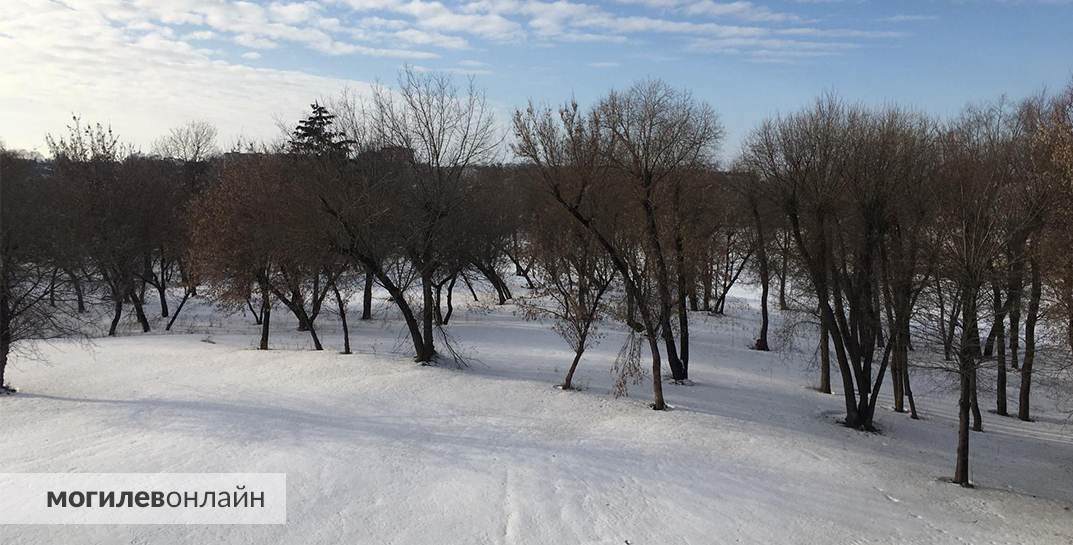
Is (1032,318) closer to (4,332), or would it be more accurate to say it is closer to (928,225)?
(928,225)

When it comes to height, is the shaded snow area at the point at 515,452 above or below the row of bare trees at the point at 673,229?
below

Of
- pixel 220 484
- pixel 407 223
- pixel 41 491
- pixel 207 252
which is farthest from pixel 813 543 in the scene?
pixel 207 252

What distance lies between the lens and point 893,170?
1605 cm

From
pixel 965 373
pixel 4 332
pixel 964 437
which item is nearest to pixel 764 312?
pixel 964 437

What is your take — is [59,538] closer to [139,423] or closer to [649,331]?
[139,423]

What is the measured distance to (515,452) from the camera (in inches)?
464

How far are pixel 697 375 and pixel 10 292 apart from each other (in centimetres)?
1981

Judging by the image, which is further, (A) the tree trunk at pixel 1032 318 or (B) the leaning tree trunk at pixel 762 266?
(B) the leaning tree trunk at pixel 762 266

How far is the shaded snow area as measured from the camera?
897 centimetres

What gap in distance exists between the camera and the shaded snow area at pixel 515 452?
29.4ft

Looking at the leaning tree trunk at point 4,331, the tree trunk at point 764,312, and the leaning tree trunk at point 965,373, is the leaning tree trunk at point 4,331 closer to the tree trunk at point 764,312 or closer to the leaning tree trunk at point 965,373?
the leaning tree trunk at point 965,373

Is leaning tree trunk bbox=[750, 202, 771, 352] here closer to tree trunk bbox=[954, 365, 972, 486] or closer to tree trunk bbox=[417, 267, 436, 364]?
tree trunk bbox=[417, 267, 436, 364]

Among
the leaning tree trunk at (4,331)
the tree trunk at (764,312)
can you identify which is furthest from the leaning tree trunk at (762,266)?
the leaning tree trunk at (4,331)

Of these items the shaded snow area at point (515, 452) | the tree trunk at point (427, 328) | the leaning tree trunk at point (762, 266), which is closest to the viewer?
the shaded snow area at point (515, 452)
